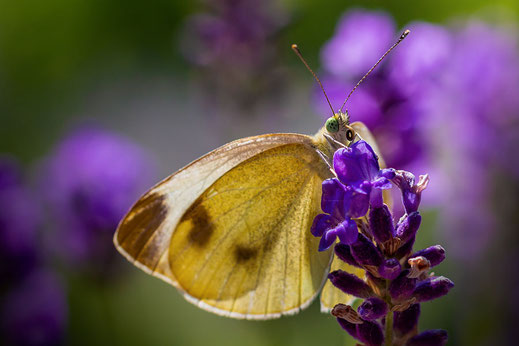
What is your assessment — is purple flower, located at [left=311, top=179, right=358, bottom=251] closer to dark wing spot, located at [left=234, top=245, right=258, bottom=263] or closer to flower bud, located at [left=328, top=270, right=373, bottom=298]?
flower bud, located at [left=328, top=270, right=373, bottom=298]

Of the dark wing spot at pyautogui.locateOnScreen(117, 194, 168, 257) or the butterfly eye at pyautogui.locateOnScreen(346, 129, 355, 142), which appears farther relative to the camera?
the dark wing spot at pyautogui.locateOnScreen(117, 194, 168, 257)

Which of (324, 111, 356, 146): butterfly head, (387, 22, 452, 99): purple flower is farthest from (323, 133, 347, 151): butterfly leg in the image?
(387, 22, 452, 99): purple flower

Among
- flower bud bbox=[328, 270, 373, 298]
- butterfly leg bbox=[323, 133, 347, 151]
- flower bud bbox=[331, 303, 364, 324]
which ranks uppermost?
butterfly leg bbox=[323, 133, 347, 151]

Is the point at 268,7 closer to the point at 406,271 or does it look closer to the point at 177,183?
the point at 177,183

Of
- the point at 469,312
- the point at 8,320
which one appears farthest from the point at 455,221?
the point at 8,320

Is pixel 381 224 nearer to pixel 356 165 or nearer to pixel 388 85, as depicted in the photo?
pixel 356 165

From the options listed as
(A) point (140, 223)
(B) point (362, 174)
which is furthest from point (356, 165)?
(A) point (140, 223)

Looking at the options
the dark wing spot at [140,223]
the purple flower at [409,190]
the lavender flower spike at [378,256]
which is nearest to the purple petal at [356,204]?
the lavender flower spike at [378,256]
